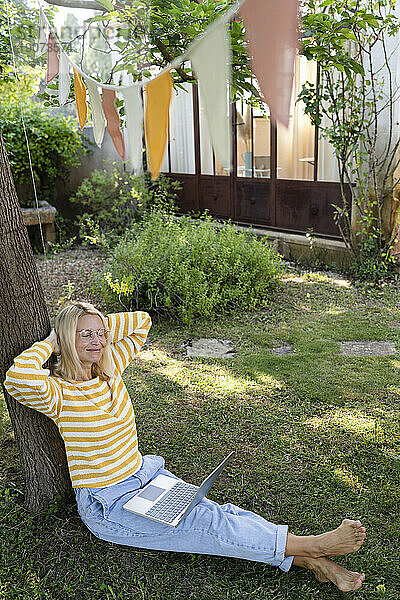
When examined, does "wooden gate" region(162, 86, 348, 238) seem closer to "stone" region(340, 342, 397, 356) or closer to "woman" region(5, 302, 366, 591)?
"stone" region(340, 342, 397, 356)

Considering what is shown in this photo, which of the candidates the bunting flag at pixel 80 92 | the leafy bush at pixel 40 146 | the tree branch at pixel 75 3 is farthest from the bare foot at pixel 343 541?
the leafy bush at pixel 40 146

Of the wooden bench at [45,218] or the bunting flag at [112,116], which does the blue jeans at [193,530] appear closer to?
the bunting flag at [112,116]

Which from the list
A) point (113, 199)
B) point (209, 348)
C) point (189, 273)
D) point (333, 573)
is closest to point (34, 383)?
point (333, 573)

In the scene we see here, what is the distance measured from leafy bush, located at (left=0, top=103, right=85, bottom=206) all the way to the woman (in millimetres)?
5530

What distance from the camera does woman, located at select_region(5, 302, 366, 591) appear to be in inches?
78.2

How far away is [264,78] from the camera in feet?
3.40

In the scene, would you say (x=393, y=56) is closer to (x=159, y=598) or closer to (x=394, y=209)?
(x=394, y=209)

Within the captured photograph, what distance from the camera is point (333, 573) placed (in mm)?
1945

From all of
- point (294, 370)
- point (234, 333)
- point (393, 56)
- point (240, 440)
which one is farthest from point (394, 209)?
point (240, 440)

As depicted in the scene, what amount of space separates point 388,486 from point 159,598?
3.60ft

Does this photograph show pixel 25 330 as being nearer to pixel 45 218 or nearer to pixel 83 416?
pixel 83 416

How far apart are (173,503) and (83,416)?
46 centimetres

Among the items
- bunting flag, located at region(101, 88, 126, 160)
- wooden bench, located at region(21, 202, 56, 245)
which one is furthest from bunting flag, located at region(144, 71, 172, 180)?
wooden bench, located at region(21, 202, 56, 245)

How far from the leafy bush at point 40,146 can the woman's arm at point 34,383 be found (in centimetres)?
562
